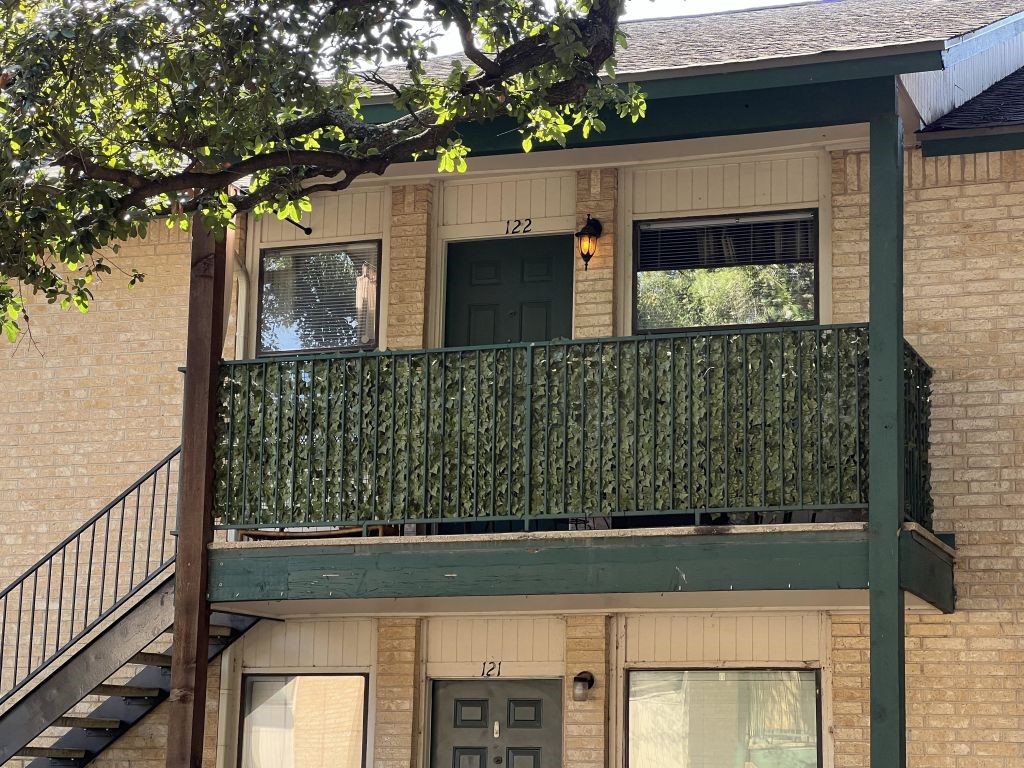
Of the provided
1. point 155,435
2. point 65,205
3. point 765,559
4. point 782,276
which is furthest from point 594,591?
point 155,435

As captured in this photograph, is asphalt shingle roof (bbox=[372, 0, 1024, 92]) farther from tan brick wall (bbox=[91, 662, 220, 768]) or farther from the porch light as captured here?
tan brick wall (bbox=[91, 662, 220, 768])

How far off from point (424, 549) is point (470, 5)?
3359mm

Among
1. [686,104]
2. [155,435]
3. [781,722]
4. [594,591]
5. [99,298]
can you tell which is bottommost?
[781,722]

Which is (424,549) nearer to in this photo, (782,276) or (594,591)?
(594,591)

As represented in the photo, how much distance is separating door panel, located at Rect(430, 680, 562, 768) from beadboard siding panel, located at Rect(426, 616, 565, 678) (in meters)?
0.13

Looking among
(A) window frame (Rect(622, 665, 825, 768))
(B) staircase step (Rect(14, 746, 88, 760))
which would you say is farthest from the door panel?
(B) staircase step (Rect(14, 746, 88, 760))

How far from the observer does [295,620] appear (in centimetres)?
1206

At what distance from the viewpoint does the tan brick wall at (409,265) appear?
12.0 metres

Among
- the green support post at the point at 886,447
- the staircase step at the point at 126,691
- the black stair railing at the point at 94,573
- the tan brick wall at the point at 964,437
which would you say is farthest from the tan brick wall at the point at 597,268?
the staircase step at the point at 126,691

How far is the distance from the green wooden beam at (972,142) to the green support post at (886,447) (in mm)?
1547

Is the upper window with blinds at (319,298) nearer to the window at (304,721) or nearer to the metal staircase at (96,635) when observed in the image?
the metal staircase at (96,635)

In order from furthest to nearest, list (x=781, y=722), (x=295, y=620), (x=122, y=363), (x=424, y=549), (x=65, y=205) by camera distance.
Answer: (x=122, y=363), (x=295, y=620), (x=781, y=722), (x=424, y=549), (x=65, y=205)

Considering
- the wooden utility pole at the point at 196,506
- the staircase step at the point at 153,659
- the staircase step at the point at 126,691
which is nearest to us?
the wooden utility pole at the point at 196,506

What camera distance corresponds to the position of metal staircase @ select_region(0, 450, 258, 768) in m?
10.8
